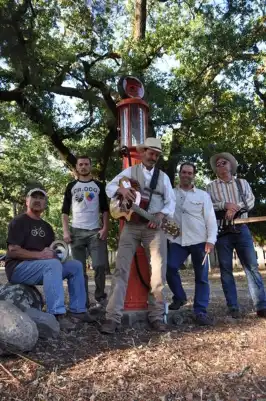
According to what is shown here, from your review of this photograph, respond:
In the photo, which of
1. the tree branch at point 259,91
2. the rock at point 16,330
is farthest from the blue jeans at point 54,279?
the tree branch at point 259,91

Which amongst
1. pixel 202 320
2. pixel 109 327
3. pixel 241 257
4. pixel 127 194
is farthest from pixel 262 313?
pixel 127 194

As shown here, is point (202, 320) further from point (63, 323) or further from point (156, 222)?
point (63, 323)

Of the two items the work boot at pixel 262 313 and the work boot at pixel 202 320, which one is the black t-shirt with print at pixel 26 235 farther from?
the work boot at pixel 262 313

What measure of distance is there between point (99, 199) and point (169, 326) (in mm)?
1751

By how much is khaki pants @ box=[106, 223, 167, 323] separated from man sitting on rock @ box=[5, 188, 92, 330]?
47 cm

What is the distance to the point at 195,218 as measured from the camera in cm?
535

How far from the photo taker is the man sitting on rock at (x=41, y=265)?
14.5 feet

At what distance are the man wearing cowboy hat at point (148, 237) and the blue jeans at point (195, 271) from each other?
0.57m

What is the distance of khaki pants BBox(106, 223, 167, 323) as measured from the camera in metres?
4.75

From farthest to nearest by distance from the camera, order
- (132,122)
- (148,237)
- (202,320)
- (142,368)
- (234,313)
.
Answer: (132,122), (234,313), (202,320), (148,237), (142,368)

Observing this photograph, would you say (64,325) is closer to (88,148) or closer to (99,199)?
(99,199)

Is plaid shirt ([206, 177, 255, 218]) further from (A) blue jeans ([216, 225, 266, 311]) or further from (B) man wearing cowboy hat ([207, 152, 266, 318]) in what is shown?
(A) blue jeans ([216, 225, 266, 311])

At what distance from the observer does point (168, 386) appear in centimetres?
311

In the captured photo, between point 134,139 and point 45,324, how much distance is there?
2570 mm
